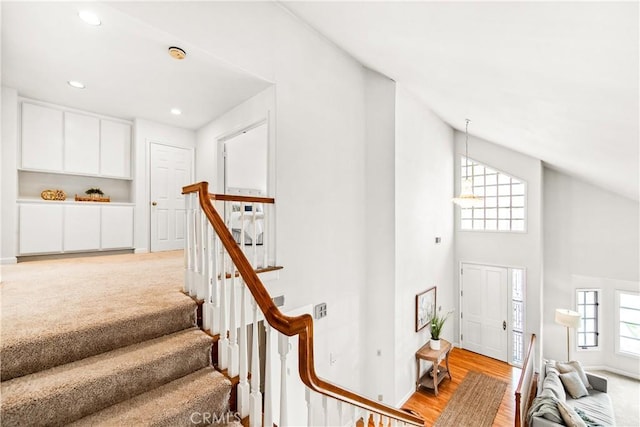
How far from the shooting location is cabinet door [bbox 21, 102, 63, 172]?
356 centimetres

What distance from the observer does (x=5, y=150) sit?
3.27 m

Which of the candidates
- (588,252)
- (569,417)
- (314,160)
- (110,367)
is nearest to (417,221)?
(314,160)

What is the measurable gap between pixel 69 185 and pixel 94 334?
3.67m

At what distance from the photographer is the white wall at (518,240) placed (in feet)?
18.5

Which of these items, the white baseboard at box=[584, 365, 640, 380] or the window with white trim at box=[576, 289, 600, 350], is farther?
the window with white trim at box=[576, 289, 600, 350]

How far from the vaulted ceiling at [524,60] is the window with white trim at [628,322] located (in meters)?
2.96

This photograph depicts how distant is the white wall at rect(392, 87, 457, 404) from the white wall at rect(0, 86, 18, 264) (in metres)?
5.07

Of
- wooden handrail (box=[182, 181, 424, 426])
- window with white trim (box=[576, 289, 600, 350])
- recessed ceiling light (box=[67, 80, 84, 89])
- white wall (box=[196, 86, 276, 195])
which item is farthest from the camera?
window with white trim (box=[576, 289, 600, 350])

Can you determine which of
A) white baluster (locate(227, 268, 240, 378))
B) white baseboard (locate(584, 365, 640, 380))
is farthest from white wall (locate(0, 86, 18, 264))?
white baseboard (locate(584, 365, 640, 380))

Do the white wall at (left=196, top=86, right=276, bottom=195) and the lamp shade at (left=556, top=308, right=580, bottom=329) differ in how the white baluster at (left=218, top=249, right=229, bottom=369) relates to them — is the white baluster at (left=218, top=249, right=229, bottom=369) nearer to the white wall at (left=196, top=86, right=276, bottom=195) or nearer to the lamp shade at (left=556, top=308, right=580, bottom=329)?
the white wall at (left=196, top=86, right=276, bottom=195)

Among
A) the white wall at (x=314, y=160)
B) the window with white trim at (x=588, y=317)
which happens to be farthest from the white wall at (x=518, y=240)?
the white wall at (x=314, y=160)

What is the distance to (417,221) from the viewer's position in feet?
15.8

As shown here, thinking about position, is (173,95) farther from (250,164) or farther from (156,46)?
(250,164)

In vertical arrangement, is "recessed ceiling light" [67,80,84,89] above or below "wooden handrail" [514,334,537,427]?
above
